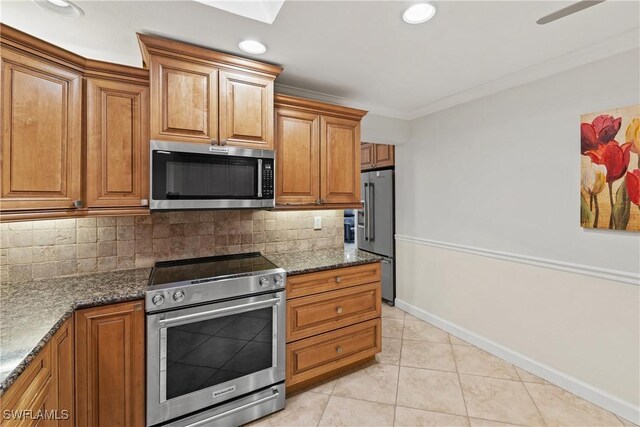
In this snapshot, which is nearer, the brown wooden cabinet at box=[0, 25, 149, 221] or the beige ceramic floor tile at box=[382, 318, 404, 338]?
the brown wooden cabinet at box=[0, 25, 149, 221]

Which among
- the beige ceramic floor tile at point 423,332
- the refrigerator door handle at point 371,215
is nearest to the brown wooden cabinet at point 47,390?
the beige ceramic floor tile at point 423,332

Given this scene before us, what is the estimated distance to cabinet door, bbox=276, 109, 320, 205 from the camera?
2.36 meters

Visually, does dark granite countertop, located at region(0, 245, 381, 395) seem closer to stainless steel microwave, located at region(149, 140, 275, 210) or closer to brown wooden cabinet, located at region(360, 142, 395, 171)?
stainless steel microwave, located at region(149, 140, 275, 210)

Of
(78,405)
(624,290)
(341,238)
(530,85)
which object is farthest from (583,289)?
(78,405)

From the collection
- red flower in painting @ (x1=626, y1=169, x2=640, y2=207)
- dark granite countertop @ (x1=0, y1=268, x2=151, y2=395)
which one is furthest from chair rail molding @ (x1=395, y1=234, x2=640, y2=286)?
dark granite countertop @ (x1=0, y1=268, x2=151, y2=395)

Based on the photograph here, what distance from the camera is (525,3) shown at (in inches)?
61.4

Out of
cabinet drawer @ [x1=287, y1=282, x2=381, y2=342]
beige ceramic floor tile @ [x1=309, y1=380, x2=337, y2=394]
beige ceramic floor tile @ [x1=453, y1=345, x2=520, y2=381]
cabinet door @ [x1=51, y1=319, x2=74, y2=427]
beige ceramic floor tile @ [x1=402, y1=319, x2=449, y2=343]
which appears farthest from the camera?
beige ceramic floor tile @ [x1=402, y1=319, x2=449, y2=343]

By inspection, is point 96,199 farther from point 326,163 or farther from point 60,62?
point 326,163

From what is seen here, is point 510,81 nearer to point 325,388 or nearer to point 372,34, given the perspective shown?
point 372,34

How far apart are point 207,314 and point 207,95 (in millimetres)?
1436

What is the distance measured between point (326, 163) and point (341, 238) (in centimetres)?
89

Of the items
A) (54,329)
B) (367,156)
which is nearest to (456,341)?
(367,156)

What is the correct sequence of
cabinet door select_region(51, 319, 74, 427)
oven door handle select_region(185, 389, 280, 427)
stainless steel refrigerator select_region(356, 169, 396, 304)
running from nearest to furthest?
cabinet door select_region(51, 319, 74, 427)
oven door handle select_region(185, 389, 280, 427)
stainless steel refrigerator select_region(356, 169, 396, 304)

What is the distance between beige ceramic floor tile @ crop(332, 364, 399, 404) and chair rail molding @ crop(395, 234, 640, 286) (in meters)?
1.37
